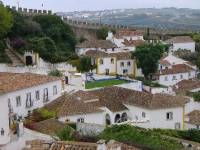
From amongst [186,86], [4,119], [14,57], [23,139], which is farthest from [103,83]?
[23,139]

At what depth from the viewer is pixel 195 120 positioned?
31.2 m

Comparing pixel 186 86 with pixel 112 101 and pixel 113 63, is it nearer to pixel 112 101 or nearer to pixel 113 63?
pixel 113 63

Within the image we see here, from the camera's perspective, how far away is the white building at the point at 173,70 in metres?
47.6

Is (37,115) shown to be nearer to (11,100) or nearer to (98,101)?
(11,100)

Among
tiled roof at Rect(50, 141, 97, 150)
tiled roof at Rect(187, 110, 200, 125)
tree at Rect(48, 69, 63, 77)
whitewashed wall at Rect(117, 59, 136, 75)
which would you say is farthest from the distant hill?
tiled roof at Rect(50, 141, 97, 150)

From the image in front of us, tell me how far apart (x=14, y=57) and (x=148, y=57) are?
36.9 feet

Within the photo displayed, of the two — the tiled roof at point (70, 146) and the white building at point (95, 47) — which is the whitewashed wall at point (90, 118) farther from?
the white building at point (95, 47)

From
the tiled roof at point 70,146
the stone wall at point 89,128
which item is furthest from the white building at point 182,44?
the tiled roof at point 70,146

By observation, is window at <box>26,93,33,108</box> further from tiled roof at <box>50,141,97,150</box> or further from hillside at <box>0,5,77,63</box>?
hillside at <box>0,5,77,63</box>

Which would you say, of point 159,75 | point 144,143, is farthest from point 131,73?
point 144,143

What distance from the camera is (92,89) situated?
113ft

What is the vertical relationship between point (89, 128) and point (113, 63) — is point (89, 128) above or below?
below

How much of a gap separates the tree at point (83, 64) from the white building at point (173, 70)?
20.1ft

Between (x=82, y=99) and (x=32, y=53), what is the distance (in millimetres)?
15645
